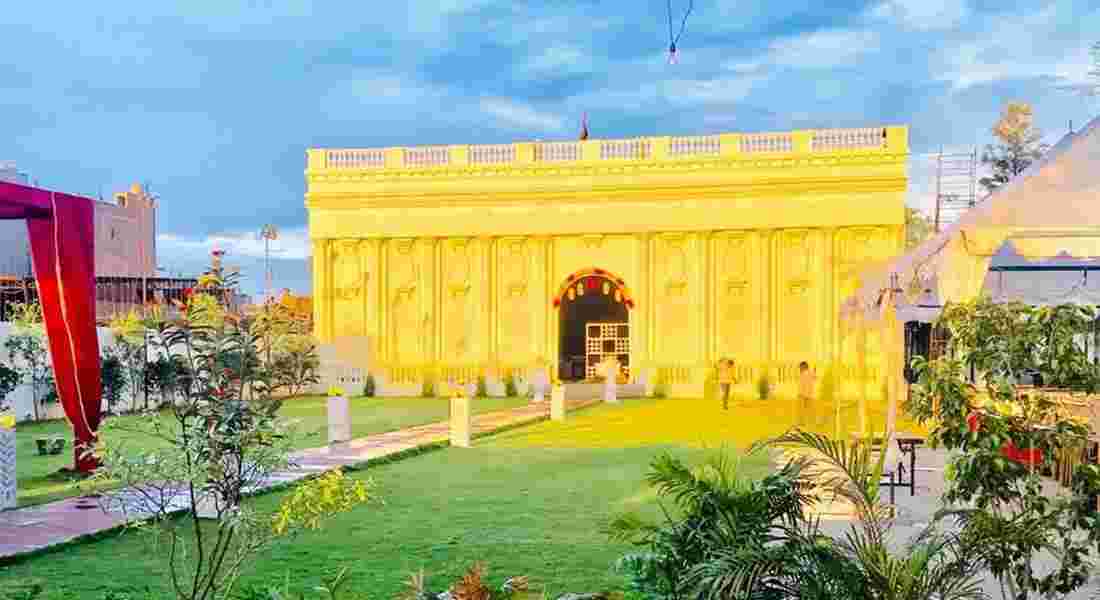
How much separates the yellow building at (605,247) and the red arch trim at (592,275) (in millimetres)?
59

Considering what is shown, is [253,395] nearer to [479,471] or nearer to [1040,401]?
[1040,401]

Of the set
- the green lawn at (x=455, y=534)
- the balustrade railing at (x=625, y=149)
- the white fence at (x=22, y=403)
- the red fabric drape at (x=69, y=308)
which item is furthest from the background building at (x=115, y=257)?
the green lawn at (x=455, y=534)

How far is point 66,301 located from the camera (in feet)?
35.4

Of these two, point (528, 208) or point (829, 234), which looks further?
point (528, 208)

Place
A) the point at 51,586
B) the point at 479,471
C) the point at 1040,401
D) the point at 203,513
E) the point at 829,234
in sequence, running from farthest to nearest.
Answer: the point at 829,234
the point at 479,471
the point at 203,513
the point at 51,586
the point at 1040,401

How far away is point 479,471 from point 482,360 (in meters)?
14.2

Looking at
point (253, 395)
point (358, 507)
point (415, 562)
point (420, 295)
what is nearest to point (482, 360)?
point (420, 295)

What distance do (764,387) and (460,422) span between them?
11.9 m

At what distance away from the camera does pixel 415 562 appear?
270 inches

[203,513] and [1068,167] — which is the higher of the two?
[1068,167]

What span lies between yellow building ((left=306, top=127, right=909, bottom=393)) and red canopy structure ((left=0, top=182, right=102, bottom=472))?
15077 mm

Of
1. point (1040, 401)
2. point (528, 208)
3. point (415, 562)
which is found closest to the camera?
point (1040, 401)

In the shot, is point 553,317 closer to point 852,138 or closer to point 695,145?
point 695,145

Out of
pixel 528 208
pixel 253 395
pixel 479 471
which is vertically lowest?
pixel 479 471
